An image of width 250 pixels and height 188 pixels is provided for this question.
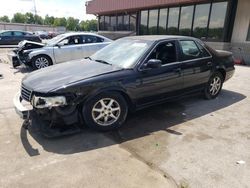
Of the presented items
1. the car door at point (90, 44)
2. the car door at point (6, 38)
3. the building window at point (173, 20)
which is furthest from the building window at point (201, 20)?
the car door at point (6, 38)

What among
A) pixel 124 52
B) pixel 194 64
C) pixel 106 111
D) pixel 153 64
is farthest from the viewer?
pixel 194 64

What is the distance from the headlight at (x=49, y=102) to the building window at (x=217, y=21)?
1198cm

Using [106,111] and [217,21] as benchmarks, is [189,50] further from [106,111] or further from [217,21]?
[217,21]

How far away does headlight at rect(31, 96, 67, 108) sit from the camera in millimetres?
3434

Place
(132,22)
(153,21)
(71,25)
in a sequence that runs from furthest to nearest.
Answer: (71,25) → (132,22) → (153,21)

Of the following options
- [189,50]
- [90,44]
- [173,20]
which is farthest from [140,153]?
[173,20]

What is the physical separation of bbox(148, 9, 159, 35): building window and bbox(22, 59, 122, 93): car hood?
14.5m

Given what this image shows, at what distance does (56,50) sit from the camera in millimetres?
8898

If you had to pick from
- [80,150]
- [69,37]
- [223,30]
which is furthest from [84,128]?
[223,30]

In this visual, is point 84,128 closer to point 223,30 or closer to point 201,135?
point 201,135

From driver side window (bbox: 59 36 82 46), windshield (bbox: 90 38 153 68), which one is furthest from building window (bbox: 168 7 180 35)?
windshield (bbox: 90 38 153 68)

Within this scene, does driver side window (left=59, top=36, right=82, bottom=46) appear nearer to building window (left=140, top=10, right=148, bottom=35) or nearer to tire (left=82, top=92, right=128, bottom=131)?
tire (left=82, top=92, right=128, bottom=131)

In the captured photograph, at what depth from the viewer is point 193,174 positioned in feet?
9.45

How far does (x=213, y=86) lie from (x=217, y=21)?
9.02m
